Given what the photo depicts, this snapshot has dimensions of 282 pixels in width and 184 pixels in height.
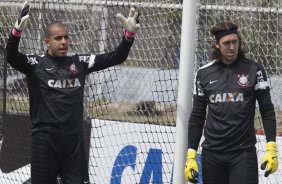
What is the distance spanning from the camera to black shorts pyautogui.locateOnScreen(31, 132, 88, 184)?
596 cm

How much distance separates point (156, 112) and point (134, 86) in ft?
1.41

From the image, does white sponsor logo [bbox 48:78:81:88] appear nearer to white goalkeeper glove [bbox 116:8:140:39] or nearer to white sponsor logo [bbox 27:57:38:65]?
white sponsor logo [bbox 27:57:38:65]

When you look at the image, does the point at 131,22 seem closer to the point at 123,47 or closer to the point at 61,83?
the point at 123,47

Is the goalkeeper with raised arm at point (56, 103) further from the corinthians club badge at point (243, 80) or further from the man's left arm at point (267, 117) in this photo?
the man's left arm at point (267, 117)

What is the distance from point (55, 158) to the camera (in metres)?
6.00

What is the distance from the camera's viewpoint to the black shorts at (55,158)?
19.6ft

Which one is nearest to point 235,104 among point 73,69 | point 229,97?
point 229,97

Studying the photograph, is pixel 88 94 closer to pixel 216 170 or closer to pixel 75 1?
pixel 75 1

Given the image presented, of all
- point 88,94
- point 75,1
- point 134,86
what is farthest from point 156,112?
point 75,1

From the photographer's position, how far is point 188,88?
6.20 metres

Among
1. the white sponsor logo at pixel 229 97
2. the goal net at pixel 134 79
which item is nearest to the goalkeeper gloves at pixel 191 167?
the white sponsor logo at pixel 229 97

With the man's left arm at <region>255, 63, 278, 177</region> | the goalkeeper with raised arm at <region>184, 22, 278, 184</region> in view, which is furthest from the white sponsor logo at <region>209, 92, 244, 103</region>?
the man's left arm at <region>255, 63, 278, 177</region>

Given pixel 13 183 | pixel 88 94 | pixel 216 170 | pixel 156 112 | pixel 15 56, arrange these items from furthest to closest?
1. pixel 13 183
2. pixel 88 94
3. pixel 156 112
4. pixel 15 56
5. pixel 216 170

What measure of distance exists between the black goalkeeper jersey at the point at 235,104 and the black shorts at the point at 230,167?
0.05 meters
